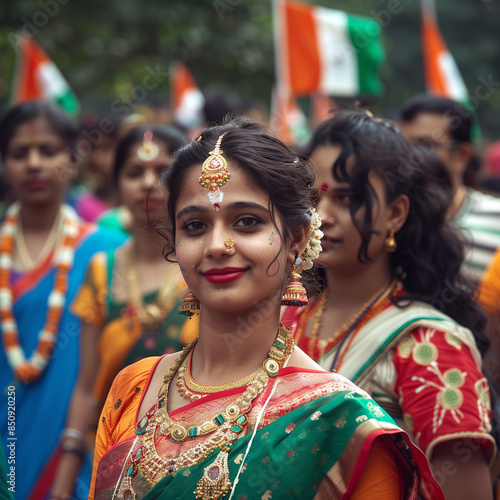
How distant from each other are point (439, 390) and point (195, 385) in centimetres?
92

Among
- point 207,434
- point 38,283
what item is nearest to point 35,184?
point 38,283

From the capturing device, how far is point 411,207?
3.30m

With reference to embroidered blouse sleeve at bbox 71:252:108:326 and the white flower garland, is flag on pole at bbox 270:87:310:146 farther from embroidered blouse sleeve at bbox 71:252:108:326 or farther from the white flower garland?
embroidered blouse sleeve at bbox 71:252:108:326

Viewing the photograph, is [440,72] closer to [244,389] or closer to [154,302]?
[154,302]

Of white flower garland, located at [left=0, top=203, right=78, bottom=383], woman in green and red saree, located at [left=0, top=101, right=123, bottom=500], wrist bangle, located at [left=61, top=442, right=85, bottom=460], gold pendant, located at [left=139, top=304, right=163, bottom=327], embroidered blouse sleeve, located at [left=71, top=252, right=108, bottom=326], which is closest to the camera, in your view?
wrist bangle, located at [left=61, top=442, right=85, bottom=460]

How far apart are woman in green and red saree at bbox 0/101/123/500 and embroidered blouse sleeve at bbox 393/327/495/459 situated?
220 cm

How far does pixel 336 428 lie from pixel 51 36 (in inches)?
383

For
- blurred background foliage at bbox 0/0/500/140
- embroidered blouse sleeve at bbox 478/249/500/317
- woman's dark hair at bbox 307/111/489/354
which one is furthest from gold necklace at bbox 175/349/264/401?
blurred background foliage at bbox 0/0/500/140

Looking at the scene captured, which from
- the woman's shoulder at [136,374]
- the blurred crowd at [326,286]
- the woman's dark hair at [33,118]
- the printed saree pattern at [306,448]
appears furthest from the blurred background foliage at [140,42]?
the printed saree pattern at [306,448]

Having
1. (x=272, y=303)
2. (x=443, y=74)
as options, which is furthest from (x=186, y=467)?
(x=443, y=74)

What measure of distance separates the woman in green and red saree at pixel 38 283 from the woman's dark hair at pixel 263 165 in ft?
7.84

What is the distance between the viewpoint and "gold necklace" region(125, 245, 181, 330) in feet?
13.2

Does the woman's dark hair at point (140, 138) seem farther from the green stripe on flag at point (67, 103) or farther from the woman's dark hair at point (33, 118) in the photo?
the green stripe on flag at point (67, 103)

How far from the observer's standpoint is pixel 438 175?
367 cm
